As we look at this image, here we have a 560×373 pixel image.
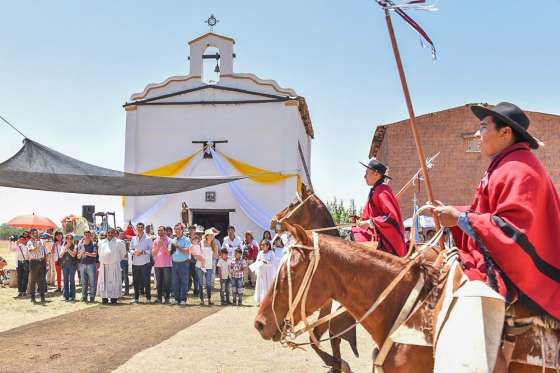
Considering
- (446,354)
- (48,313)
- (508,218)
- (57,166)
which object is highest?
(57,166)

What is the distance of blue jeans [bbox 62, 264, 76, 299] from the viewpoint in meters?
14.0

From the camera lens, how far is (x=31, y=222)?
71.3 ft

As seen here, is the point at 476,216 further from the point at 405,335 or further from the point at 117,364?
the point at 117,364

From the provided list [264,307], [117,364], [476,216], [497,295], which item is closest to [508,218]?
[476,216]

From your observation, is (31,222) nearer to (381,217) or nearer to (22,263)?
(22,263)

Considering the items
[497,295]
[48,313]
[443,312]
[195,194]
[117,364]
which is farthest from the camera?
[195,194]

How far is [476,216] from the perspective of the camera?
2.68 meters

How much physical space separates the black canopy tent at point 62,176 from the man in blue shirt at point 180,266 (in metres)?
2.39

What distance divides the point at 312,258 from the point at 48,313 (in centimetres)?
1069

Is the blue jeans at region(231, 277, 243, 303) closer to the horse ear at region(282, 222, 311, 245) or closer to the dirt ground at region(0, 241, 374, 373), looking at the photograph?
the dirt ground at region(0, 241, 374, 373)

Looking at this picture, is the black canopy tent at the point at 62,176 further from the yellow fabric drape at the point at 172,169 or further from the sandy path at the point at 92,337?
the yellow fabric drape at the point at 172,169

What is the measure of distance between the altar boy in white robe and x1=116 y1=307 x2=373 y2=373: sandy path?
4.80 metres

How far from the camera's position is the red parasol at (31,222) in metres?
21.5

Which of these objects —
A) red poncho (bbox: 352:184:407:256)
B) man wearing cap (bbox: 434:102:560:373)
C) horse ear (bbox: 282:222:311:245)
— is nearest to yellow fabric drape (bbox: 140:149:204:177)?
red poncho (bbox: 352:184:407:256)
